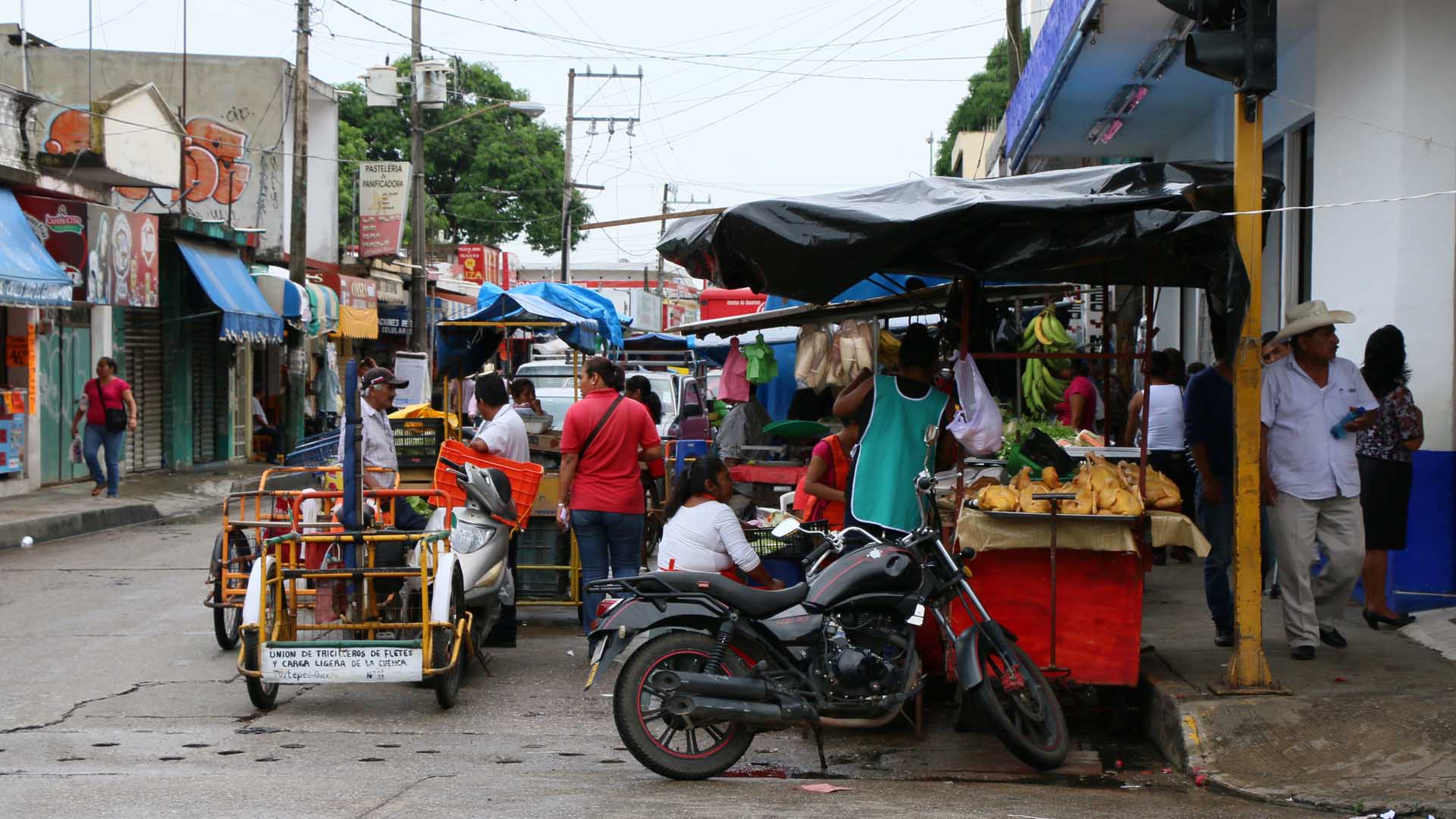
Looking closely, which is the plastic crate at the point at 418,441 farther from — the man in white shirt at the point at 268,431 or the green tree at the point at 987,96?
the green tree at the point at 987,96

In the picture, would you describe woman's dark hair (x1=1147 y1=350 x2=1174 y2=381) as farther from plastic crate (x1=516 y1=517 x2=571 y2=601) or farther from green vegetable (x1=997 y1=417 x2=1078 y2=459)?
plastic crate (x1=516 y1=517 x2=571 y2=601)

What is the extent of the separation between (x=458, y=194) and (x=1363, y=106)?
156 feet

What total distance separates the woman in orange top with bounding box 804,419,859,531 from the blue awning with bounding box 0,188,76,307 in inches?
486

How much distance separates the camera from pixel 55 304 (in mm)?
17625

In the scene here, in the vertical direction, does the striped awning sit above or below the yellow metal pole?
above

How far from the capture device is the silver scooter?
8.59m

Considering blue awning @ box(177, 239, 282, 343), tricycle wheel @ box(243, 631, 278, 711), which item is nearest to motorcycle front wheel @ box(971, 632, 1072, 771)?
tricycle wheel @ box(243, 631, 278, 711)

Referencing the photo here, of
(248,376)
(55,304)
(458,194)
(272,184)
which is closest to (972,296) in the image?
(55,304)

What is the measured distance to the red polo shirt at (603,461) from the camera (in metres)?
8.68

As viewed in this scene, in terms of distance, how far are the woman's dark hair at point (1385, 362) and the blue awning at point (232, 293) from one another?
63.1ft

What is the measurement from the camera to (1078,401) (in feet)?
43.6

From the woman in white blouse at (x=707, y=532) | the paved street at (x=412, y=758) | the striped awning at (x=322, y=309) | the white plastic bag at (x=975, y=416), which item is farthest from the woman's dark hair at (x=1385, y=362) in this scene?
the striped awning at (x=322, y=309)

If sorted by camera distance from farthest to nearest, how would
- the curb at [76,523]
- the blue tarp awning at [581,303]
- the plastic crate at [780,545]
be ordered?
the blue tarp awning at [581,303] < the curb at [76,523] < the plastic crate at [780,545]

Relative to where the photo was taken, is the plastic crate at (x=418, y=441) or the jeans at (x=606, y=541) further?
the plastic crate at (x=418, y=441)
